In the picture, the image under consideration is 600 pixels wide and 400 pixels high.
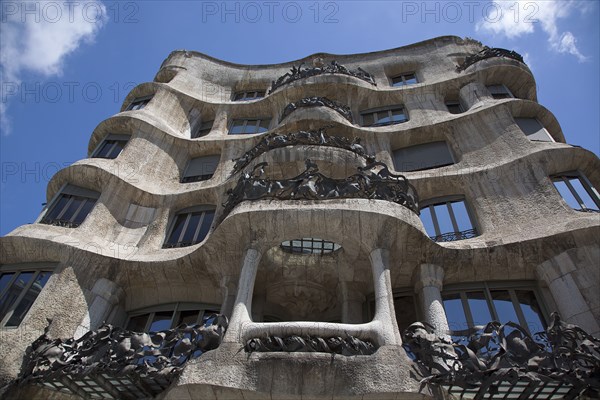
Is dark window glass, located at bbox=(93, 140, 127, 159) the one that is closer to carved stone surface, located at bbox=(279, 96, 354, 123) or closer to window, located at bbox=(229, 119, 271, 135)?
window, located at bbox=(229, 119, 271, 135)

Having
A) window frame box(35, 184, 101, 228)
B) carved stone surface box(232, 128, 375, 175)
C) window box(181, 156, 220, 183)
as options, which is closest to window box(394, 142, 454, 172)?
carved stone surface box(232, 128, 375, 175)

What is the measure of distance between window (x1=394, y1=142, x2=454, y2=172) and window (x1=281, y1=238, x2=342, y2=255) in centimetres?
477

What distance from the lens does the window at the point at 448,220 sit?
40.0ft

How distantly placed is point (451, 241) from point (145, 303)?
874 centimetres

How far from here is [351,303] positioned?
417 inches

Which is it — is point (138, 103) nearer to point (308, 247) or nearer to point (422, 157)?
point (308, 247)

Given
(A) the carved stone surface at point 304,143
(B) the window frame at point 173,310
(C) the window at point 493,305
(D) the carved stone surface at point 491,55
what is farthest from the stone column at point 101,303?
(D) the carved stone surface at point 491,55

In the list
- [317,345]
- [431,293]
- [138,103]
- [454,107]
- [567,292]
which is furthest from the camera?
[138,103]

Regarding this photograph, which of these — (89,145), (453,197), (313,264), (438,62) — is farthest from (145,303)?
(438,62)

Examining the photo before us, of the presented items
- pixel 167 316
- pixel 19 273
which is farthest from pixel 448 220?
pixel 19 273

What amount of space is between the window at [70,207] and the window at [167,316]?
3.54 metres

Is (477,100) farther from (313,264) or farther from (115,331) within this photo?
(115,331)

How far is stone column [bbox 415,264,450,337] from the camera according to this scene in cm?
953

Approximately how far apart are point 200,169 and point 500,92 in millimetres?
12341
